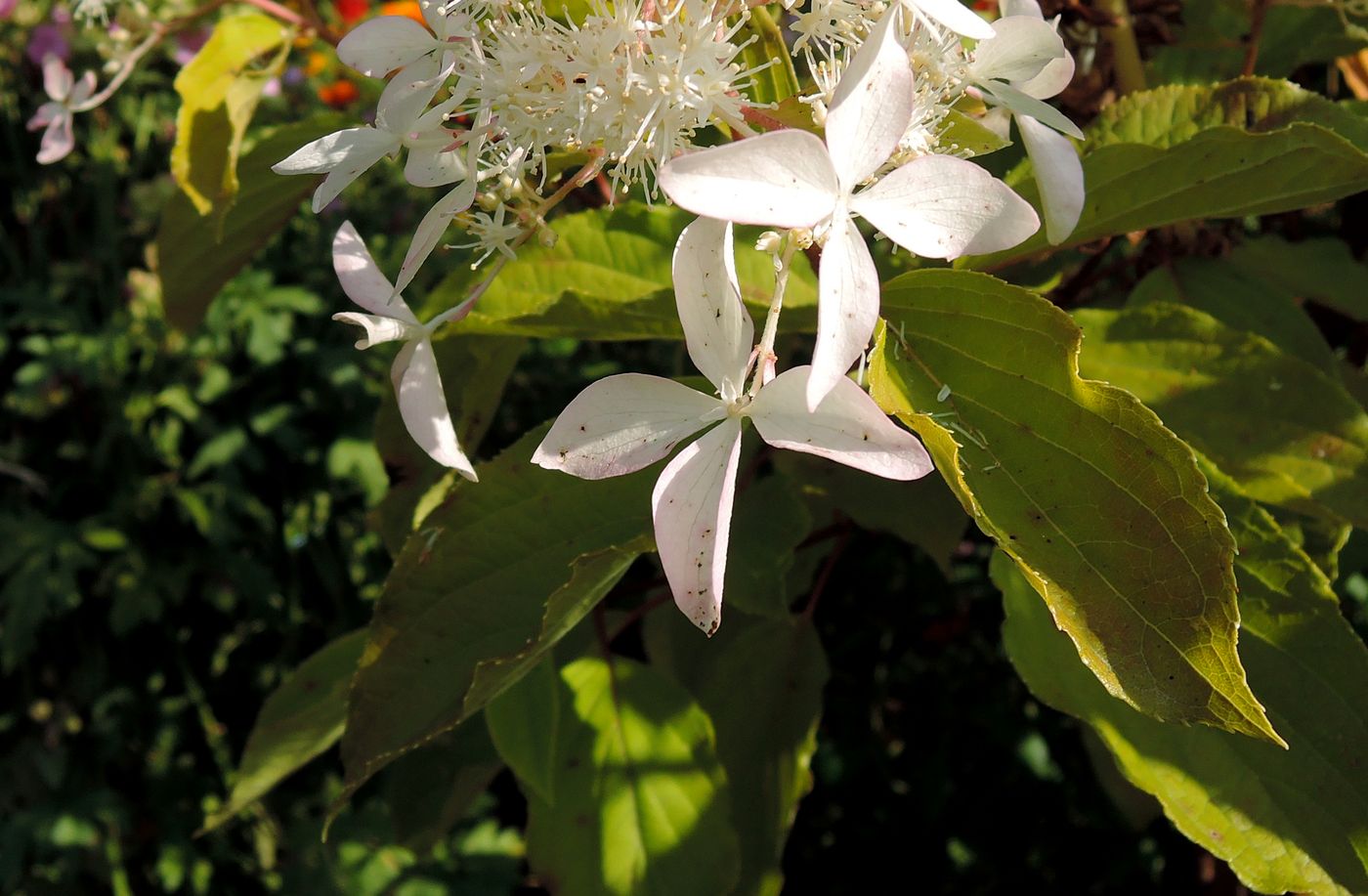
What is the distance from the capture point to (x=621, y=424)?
1.21 feet

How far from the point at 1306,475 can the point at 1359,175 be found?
0.52 ft

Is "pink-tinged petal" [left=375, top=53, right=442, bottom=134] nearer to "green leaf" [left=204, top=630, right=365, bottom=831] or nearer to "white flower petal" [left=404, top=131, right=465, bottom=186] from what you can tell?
"white flower petal" [left=404, top=131, right=465, bottom=186]

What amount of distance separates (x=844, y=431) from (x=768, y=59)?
19 cm

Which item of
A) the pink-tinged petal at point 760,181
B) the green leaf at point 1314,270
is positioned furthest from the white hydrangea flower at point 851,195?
the green leaf at point 1314,270

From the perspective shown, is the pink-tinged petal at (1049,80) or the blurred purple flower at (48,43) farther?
the blurred purple flower at (48,43)

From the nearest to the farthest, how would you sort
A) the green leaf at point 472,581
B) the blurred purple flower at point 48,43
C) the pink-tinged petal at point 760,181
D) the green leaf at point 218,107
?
the pink-tinged petal at point 760,181
the green leaf at point 472,581
the green leaf at point 218,107
the blurred purple flower at point 48,43

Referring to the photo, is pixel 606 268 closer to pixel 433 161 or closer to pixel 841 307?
pixel 433 161

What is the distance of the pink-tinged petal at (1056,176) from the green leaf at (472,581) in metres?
0.24

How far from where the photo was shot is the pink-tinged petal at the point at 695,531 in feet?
1.15

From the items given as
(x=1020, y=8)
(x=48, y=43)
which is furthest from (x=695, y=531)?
(x=48, y=43)

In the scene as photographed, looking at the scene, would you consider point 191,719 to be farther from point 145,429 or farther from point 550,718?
point 550,718

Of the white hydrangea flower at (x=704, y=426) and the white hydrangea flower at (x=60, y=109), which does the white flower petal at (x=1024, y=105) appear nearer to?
the white hydrangea flower at (x=704, y=426)

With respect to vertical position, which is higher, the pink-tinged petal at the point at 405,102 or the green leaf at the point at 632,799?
the pink-tinged petal at the point at 405,102

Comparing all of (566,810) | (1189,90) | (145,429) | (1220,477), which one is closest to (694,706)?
(566,810)
